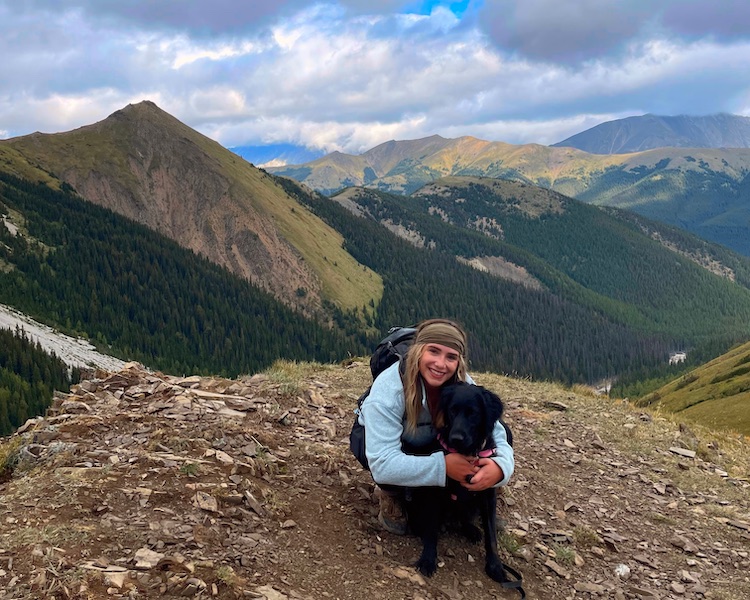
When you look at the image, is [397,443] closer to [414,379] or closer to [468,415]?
[414,379]

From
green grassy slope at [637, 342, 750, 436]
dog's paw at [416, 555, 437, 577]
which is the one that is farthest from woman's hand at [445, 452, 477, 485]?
green grassy slope at [637, 342, 750, 436]

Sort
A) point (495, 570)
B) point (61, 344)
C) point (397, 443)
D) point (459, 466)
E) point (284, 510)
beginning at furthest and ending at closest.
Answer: point (61, 344), point (284, 510), point (495, 570), point (397, 443), point (459, 466)

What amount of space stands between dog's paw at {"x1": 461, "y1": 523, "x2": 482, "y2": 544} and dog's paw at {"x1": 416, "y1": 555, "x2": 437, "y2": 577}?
953mm

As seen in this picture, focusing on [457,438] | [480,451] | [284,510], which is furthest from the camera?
[284,510]

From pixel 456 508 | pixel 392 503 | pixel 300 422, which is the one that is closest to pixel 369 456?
pixel 392 503

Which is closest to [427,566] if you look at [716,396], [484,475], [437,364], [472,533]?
[472,533]

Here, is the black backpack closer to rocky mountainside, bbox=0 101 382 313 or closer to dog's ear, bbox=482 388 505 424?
dog's ear, bbox=482 388 505 424

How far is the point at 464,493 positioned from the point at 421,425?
3.63 ft

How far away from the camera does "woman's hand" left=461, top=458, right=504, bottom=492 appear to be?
6.22m

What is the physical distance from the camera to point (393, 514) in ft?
24.4

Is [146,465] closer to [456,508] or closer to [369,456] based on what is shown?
[369,456]

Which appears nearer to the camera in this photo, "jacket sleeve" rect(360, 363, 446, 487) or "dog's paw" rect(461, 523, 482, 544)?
"jacket sleeve" rect(360, 363, 446, 487)

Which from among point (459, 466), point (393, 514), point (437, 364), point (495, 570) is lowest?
point (495, 570)

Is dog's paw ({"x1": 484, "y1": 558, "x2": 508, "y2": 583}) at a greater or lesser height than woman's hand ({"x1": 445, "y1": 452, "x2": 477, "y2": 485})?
lesser
